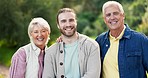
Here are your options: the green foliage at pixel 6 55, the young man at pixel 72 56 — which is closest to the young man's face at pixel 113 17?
the young man at pixel 72 56

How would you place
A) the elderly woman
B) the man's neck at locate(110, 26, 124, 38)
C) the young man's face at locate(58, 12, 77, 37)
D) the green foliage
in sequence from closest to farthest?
the young man's face at locate(58, 12, 77, 37), the man's neck at locate(110, 26, 124, 38), the elderly woman, the green foliage

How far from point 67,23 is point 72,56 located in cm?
40

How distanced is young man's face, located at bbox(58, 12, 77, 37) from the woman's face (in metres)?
0.44

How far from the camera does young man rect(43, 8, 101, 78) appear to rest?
14.1 ft

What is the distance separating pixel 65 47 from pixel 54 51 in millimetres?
143

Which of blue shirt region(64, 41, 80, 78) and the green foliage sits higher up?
blue shirt region(64, 41, 80, 78)

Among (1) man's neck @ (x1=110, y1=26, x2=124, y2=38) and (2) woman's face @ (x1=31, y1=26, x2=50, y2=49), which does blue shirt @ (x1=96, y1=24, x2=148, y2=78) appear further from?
(2) woman's face @ (x1=31, y1=26, x2=50, y2=49)

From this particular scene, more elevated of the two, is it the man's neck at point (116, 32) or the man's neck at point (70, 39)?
the man's neck at point (116, 32)

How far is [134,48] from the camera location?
171 inches

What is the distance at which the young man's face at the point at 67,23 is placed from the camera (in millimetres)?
4289

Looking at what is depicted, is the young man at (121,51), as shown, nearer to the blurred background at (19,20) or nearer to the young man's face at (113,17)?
the young man's face at (113,17)

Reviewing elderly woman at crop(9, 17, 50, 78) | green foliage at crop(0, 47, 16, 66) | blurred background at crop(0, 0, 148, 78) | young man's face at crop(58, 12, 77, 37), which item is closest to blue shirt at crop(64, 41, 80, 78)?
young man's face at crop(58, 12, 77, 37)

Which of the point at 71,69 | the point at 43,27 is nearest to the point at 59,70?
the point at 71,69

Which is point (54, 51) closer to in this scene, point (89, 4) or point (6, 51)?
point (6, 51)
